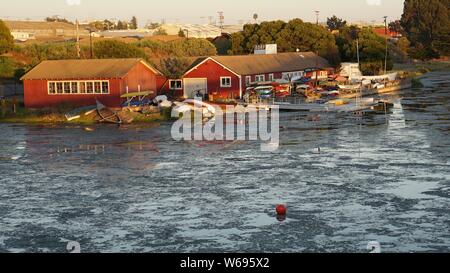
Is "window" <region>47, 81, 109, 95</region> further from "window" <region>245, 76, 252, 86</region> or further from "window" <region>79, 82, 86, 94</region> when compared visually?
"window" <region>245, 76, 252, 86</region>

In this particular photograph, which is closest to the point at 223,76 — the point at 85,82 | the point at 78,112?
the point at 85,82

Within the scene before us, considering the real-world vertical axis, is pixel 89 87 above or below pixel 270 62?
below

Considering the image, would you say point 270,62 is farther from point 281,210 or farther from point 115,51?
point 281,210

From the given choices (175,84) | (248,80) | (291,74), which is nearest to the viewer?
(248,80)

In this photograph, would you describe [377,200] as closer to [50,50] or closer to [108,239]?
[108,239]

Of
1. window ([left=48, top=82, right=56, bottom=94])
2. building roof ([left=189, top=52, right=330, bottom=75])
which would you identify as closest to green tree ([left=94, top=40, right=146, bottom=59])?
building roof ([left=189, top=52, right=330, bottom=75])

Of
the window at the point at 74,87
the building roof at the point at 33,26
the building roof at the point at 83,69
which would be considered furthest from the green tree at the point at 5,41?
the building roof at the point at 33,26
